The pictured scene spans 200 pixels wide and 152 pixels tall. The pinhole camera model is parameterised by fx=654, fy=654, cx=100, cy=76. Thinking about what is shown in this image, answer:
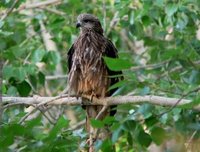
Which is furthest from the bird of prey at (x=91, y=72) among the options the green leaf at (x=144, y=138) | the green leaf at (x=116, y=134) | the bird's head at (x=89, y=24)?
the green leaf at (x=116, y=134)

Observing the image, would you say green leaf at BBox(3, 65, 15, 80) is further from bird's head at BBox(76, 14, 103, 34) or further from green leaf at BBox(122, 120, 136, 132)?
green leaf at BBox(122, 120, 136, 132)

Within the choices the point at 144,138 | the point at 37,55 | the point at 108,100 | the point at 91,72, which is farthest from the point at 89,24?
the point at 144,138

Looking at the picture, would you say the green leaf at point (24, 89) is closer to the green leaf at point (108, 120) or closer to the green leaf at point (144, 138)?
the green leaf at point (144, 138)

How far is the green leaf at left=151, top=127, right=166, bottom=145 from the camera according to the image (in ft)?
11.8

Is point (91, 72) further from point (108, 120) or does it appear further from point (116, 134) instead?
point (108, 120)

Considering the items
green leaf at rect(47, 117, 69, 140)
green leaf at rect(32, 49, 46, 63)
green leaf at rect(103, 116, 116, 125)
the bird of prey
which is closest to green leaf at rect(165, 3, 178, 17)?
the bird of prey

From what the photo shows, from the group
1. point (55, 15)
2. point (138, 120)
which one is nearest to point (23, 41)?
point (55, 15)

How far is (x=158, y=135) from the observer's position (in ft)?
12.0

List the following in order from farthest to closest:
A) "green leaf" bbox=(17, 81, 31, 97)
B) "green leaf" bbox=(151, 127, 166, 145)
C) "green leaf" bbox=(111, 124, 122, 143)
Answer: "green leaf" bbox=(17, 81, 31, 97)
"green leaf" bbox=(151, 127, 166, 145)
"green leaf" bbox=(111, 124, 122, 143)

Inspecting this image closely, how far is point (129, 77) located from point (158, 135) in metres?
0.48

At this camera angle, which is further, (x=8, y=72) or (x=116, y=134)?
(x=8, y=72)

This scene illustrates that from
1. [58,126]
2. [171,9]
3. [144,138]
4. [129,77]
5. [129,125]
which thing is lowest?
[144,138]

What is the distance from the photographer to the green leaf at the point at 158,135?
3607 millimetres

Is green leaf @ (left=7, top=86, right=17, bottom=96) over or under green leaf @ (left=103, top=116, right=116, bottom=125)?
under
